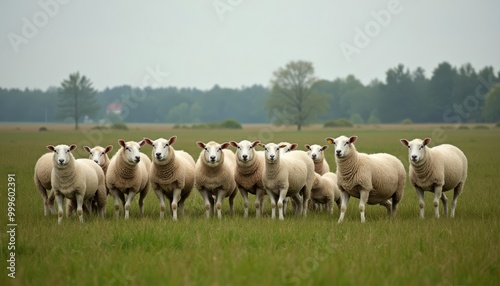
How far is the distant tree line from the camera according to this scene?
104 meters

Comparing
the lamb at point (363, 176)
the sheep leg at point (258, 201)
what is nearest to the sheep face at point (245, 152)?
the sheep leg at point (258, 201)

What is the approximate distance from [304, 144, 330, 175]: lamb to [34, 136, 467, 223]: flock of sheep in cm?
46

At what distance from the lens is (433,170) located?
13.0 m

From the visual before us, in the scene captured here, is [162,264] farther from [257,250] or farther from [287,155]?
[287,155]

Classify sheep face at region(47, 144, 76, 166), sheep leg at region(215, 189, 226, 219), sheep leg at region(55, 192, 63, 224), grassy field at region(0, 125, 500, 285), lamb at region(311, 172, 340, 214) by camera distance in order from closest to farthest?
1. grassy field at region(0, 125, 500, 285)
2. sheep leg at region(55, 192, 63, 224)
3. sheep face at region(47, 144, 76, 166)
4. sheep leg at region(215, 189, 226, 219)
5. lamb at region(311, 172, 340, 214)

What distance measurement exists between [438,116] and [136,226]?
106 m

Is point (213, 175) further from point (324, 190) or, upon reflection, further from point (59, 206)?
point (59, 206)

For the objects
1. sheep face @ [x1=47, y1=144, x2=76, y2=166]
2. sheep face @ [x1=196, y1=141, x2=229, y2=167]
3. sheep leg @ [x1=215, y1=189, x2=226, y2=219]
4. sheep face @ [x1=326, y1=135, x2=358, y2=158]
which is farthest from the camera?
sheep leg @ [x1=215, y1=189, x2=226, y2=219]

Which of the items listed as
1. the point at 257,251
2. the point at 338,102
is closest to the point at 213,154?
the point at 257,251

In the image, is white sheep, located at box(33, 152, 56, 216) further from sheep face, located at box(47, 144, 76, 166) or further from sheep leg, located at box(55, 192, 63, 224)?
sheep face, located at box(47, 144, 76, 166)

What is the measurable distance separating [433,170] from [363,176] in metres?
1.57

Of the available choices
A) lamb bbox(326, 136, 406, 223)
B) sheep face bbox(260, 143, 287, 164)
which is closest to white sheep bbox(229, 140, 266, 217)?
sheep face bbox(260, 143, 287, 164)

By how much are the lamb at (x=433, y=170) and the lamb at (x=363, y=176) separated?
0.39 metres

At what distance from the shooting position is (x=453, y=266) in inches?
293
